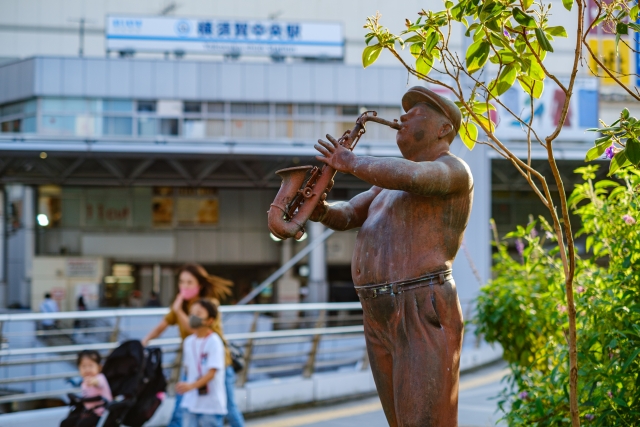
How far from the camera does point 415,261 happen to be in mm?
3709

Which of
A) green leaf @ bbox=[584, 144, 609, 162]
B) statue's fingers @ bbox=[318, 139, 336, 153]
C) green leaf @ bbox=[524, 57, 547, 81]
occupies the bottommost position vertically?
statue's fingers @ bbox=[318, 139, 336, 153]

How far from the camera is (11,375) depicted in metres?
11.5

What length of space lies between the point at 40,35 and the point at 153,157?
17069 mm

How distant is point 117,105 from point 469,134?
3385 centimetres

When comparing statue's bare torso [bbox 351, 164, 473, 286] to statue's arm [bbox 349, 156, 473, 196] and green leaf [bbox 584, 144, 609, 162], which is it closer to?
statue's arm [bbox 349, 156, 473, 196]

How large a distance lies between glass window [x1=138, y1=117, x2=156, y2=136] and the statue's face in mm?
33974

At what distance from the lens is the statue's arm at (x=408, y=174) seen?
3.52 meters

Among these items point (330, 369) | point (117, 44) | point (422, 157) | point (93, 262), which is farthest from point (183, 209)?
point (422, 157)

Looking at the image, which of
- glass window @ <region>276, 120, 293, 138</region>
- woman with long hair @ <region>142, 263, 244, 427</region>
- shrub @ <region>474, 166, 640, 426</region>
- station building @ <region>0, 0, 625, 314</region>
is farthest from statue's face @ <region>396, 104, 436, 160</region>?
glass window @ <region>276, 120, 293, 138</region>

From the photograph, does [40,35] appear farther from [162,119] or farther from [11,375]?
[11,375]

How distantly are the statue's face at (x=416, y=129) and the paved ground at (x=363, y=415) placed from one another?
522 centimetres

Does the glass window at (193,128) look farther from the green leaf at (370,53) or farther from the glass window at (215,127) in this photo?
the green leaf at (370,53)

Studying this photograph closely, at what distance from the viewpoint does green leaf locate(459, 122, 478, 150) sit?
4.47m

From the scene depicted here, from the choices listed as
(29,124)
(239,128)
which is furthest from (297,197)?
(29,124)
